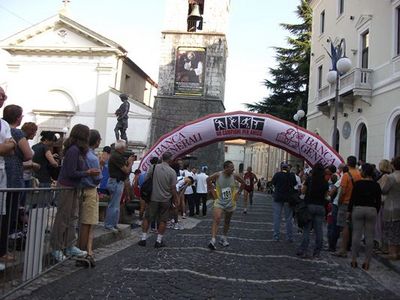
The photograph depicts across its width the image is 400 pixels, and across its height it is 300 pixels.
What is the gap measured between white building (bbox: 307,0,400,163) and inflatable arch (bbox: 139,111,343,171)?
6998 mm

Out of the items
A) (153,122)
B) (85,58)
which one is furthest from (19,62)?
(153,122)

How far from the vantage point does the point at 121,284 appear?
573cm

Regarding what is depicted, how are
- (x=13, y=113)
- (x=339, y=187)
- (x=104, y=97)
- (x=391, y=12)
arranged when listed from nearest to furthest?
(x=13, y=113), (x=339, y=187), (x=391, y=12), (x=104, y=97)

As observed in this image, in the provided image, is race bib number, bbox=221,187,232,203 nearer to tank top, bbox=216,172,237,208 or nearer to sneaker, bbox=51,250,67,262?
tank top, bbox=216,172,237,208

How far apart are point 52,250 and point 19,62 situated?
34.0 metres

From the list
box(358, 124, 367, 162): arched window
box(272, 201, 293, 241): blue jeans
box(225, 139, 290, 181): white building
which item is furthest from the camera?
box(225, 139, 290, 181): white building

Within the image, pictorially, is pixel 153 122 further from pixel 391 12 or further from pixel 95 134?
pixel 95 134

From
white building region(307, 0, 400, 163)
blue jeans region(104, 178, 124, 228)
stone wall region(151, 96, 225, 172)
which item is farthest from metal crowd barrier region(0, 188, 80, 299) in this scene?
stone wall region(151, 96, 225, 172)

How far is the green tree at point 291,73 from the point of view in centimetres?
3878

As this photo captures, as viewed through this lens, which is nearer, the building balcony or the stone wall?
the building balcony

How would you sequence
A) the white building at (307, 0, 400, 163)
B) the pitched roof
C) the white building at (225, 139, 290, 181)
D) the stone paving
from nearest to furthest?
the stone paving, the white building at (307, 0, 400, 163), the pitched roof, the white building at (225, 139, 290, 181)

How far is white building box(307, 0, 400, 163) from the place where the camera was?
17844 millimetres

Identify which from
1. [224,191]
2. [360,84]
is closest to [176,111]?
[360,84]

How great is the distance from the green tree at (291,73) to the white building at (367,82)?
1182cm
